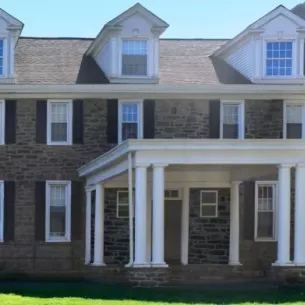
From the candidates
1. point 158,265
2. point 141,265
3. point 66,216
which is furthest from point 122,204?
point 158,265

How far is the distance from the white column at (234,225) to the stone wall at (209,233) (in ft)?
2.67

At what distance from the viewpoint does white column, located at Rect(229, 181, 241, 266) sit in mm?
22875

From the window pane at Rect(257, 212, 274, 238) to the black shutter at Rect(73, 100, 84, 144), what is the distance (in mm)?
5832

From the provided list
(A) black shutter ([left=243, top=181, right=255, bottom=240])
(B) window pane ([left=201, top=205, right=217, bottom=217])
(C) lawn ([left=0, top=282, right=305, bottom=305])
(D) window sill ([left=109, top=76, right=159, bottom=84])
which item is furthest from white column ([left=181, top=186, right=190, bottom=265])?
(C) lawn ([left=0, top=282, right=305, bottom=305])

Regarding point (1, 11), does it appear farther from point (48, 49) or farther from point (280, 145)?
point (280, 145)

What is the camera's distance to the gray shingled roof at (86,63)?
23.9 m

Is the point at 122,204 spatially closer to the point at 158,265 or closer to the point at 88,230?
the point at 88,230

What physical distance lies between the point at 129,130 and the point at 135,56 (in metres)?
2.22

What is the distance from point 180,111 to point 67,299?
33.9 ft

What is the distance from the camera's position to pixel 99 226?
848 inches

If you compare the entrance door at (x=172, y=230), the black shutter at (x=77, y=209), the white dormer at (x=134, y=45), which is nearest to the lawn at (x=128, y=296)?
the black shutter at (x=77, y=209)

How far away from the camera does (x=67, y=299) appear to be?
1451 centimetres

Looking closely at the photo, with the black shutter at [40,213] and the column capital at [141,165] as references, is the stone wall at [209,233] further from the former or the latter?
the column capital at [141,165]

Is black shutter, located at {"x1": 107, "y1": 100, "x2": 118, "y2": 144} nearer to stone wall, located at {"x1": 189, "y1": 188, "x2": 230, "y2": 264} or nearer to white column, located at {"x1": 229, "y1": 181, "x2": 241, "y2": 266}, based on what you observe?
stone wall, located at {"x1": 189, "y1": 188, "x2": 230, "y2": 264}
